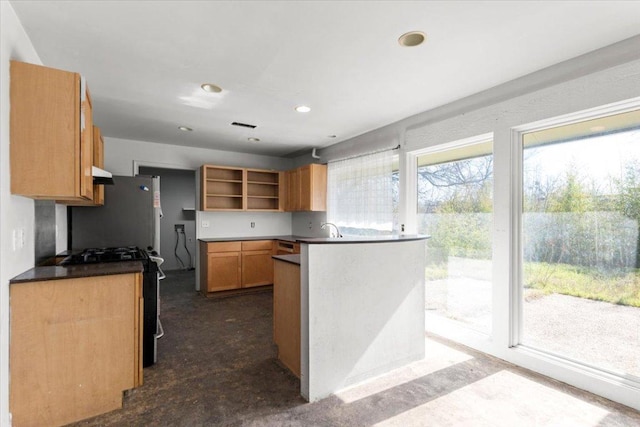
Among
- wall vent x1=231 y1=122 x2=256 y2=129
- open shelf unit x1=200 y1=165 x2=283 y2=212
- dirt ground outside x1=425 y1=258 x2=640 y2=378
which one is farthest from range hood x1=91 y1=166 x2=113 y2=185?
dirt ground outside x1=425 y1=258 x2=640 y2=378

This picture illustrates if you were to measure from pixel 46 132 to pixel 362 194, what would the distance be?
3403mm

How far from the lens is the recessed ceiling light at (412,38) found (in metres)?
1.96

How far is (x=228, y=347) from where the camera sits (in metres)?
2.93

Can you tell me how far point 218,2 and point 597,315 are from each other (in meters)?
3.39

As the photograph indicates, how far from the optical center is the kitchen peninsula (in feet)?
6.94

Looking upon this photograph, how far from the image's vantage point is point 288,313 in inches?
97.3

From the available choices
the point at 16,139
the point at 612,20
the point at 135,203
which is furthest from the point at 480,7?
the point at 135,203

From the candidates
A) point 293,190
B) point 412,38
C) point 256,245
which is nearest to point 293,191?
point 293,190

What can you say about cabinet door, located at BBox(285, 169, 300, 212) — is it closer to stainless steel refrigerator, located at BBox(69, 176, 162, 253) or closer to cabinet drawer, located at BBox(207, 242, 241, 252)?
cabinet drawer, located at BBox(207, 242, 241, 252)

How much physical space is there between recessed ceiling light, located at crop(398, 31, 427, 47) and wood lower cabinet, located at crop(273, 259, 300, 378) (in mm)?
1757

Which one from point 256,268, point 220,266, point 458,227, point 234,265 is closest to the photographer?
point 458,227

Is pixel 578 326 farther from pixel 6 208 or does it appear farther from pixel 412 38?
pixel 6 208

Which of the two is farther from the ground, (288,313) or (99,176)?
(99,176)

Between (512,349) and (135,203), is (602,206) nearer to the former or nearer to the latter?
(512,349)
